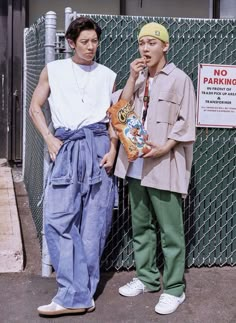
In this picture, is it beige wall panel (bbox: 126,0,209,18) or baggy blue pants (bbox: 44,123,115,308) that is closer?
baggy blue pants (bbox: 44,123,115,308)

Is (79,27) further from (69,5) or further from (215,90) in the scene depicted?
(69,5)

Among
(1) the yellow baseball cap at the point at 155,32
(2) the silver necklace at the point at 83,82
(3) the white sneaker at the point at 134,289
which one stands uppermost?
(1) the yellow baseball cap at the point at 155,32

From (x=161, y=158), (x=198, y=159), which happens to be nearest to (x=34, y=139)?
(x=198, y=159)

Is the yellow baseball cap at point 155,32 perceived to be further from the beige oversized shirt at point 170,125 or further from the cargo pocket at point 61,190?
the cargo pocket at point 61,190

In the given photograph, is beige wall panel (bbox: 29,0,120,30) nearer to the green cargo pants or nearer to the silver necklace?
the silver necklace

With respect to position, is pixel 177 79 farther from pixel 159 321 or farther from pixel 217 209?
pixel 159 321

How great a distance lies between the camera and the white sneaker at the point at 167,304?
385cm

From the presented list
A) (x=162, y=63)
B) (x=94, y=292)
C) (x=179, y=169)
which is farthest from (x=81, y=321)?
(x=162, y=63)

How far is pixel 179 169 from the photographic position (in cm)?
374

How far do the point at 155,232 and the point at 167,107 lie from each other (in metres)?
0.94

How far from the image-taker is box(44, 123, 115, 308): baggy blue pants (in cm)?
379

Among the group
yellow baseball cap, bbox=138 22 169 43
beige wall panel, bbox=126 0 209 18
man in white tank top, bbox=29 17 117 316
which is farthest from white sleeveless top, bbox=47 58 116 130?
beige wall panel, bbox=126 0 209 18

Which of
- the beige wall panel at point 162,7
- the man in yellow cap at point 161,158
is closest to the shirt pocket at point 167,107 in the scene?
the man in yellow cap at point 161,158

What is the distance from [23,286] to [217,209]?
163 centimetres
